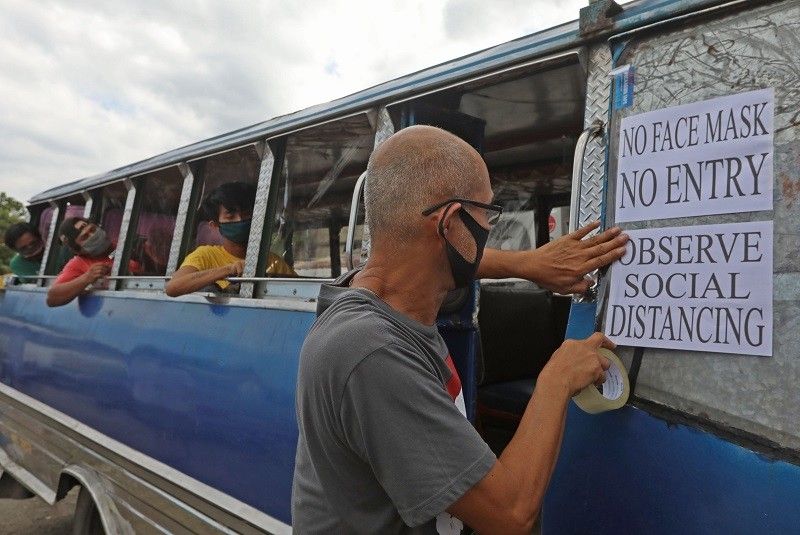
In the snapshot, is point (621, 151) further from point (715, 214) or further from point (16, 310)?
point (16, 310)

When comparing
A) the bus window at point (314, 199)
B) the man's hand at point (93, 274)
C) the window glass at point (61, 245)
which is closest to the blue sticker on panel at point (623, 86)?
the bus window at point (314, 199)

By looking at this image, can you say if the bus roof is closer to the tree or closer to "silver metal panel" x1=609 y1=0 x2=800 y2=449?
"silver metal panel" x1=609 y1=0 x2=800 y2=449

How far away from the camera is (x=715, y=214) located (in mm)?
1315

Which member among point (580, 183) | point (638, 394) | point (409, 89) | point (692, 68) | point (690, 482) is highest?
point (409, 89)

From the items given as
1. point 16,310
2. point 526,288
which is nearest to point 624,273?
point 526,288

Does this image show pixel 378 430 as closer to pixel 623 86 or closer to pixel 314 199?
pixel 623 86

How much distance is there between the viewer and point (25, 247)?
5.85 meters

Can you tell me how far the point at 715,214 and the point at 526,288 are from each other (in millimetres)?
2753

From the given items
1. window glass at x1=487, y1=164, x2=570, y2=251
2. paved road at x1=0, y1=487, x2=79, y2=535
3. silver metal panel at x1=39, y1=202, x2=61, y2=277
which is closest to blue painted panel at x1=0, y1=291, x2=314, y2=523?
silver metal panel at x1=39, y1=202, x2=61, y2=277

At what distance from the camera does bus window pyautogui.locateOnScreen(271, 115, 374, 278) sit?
8.88 feet

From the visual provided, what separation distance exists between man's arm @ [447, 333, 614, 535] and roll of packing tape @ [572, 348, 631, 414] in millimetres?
130

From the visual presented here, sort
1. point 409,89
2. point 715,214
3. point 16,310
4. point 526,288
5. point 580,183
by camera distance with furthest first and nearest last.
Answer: point 16,310, point 526,288, point 409,89, point 580,183, point 715,214

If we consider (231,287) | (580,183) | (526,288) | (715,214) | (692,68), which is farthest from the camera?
(526,288)

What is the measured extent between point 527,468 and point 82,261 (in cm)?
411
